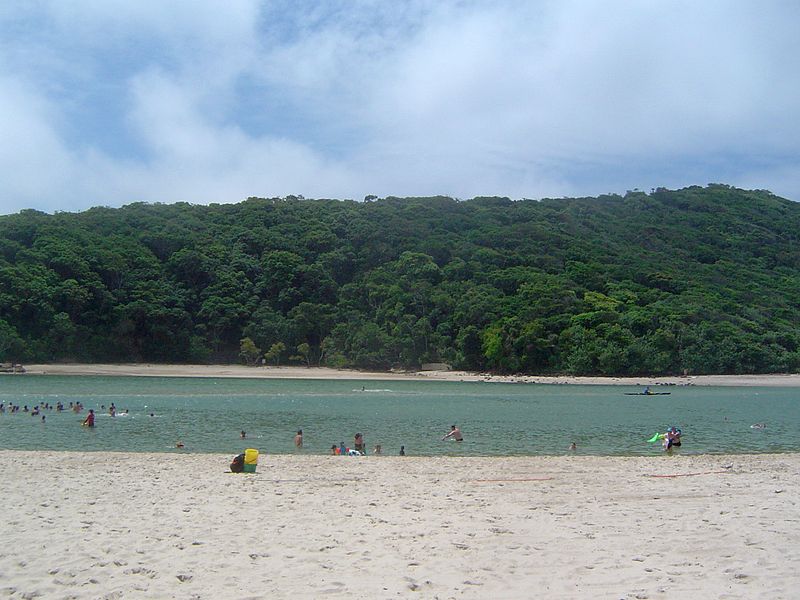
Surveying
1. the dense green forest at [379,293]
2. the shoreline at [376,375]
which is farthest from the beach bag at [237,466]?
the dense green forest at [379,293]

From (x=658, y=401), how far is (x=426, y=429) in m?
25.4

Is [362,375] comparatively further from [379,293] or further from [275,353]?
[379,293]

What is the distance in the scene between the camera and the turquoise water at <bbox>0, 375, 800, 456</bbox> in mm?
25875

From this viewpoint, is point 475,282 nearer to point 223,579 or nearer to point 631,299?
point 631,299

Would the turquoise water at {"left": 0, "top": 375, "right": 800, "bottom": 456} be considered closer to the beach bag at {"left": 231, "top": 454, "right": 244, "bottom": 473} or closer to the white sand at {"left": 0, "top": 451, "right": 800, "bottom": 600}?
the beach bag at {"left": 231, "top": 454, "right": 244, "bottom": 473}

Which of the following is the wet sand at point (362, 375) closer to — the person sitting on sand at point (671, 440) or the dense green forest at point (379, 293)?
the dense green forest at point (379, 293)

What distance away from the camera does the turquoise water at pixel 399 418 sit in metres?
25.9

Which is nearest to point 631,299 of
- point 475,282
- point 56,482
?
point 475,282

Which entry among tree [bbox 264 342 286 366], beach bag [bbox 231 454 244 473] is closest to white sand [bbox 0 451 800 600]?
beach bag [bbox 231 454 244 473]

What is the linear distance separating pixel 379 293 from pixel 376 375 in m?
15.9

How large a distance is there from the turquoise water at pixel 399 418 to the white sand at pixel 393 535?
8827 mm

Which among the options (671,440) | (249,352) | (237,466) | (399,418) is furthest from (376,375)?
(237,466)

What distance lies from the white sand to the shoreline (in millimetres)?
55798

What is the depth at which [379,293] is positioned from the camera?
90562mm
